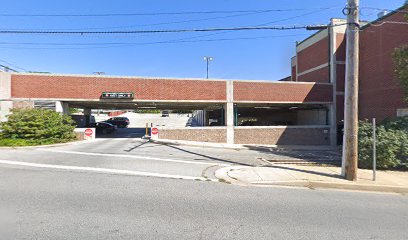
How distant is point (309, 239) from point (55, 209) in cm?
499

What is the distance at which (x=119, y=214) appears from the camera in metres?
5.19

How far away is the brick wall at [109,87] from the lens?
1952 centimetres

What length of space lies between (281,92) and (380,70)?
7.94m

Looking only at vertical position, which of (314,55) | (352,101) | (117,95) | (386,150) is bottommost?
(386,150)

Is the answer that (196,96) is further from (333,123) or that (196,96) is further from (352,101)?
(352,101)

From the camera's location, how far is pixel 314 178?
8.80 m

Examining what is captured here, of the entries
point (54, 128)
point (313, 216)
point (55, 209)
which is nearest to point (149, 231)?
point (55, 209)

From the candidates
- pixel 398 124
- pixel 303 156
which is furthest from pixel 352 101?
pixel 303 156

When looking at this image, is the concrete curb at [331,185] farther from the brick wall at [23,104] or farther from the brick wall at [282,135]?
the brick wall at [23,104]

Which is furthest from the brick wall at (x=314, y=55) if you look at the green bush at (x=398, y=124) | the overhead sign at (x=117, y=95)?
the overhead sign at (x=117, y=95)

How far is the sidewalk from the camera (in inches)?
317

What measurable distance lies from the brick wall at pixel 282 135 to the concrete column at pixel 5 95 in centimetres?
1774

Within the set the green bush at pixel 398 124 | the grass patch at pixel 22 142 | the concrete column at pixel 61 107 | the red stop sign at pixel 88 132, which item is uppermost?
the concrete column at pixel 61 107

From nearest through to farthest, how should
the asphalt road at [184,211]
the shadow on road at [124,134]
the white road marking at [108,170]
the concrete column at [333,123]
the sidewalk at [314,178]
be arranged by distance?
1. the asphalt road at [184,211]
2. the sidewalk at [314,178]
3. the white road marking at [108,170]
4. the concrete column at [333,123]
5. the shadow on road at [124,134]
